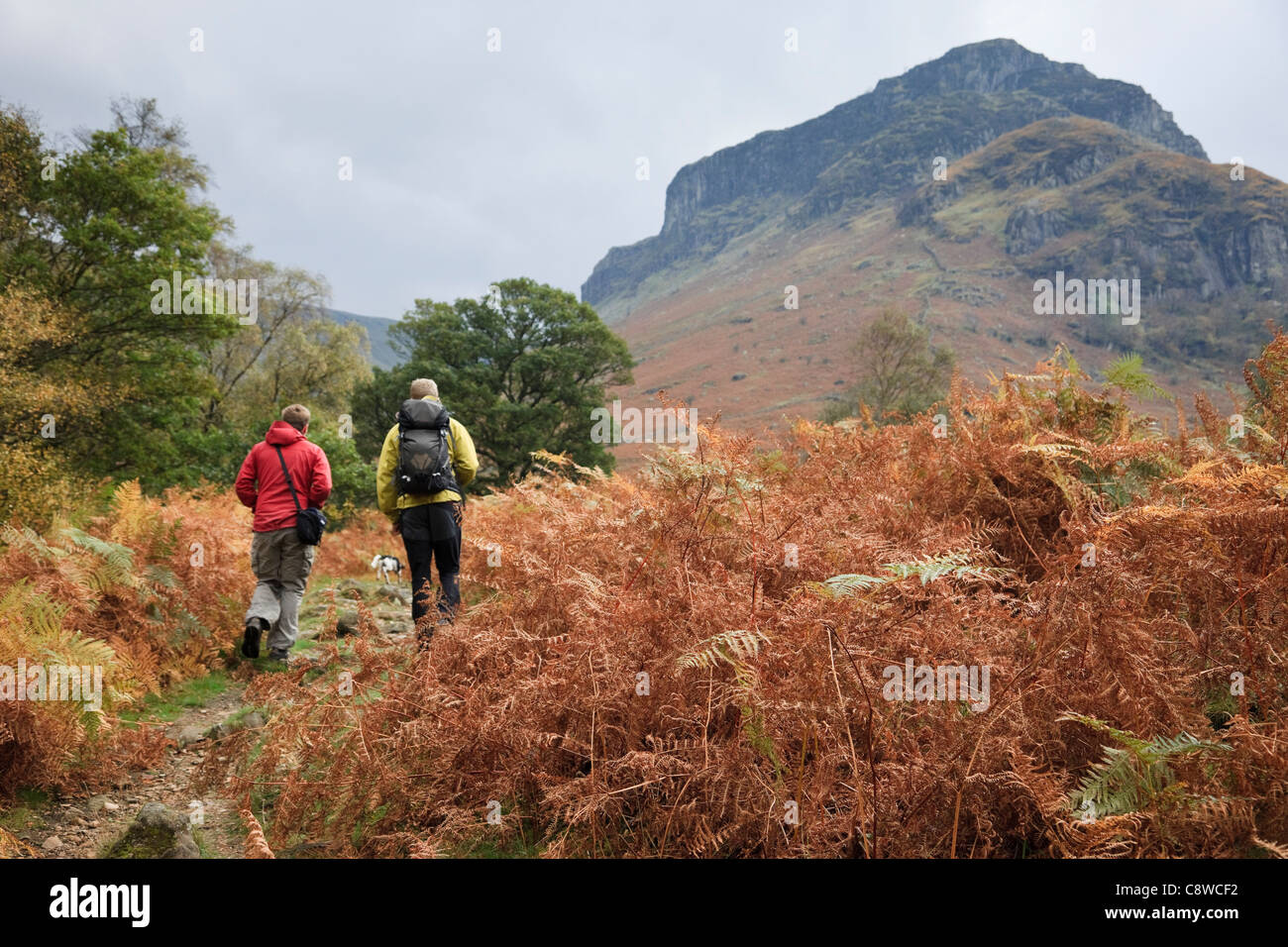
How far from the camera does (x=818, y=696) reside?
2.56 metres

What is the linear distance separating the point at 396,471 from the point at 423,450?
1.05ft

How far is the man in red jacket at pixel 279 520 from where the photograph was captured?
21.1 ft

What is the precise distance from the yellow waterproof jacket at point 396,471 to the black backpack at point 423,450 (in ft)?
0.31

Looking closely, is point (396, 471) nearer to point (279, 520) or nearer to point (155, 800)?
point (279, 520)

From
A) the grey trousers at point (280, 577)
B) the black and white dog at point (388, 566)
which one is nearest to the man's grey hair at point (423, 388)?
the grey trousers at point (280, 577)

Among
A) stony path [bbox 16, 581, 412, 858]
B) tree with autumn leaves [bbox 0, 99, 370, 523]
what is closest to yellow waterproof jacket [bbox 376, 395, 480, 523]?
stony path [bbox 16, 581, 412, 858]

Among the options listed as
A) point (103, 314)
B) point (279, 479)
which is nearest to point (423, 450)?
point (279, 479)

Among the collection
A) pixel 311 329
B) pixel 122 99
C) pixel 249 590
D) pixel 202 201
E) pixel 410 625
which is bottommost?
Answer: pixel 410 625

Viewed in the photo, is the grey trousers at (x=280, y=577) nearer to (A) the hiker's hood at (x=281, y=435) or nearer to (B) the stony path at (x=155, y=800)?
(A) the hiker's hood at (x=281, y=435)

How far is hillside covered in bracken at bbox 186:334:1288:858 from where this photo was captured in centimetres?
239

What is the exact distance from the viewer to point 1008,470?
4723 mm

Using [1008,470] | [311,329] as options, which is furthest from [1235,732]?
[311,329]
